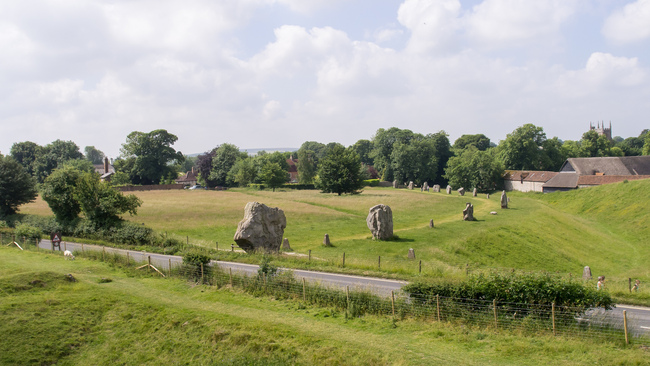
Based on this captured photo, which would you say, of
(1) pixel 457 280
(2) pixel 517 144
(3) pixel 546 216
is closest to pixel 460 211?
(3) pixel 546 216

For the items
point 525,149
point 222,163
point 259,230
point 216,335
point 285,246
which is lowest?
point 216,335

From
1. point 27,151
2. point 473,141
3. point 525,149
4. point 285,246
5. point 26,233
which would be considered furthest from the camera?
point 473,141

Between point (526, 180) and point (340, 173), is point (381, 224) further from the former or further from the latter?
point (526, 180)

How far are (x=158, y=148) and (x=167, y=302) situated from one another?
10515 centimetres

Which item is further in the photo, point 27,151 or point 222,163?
point 27,151

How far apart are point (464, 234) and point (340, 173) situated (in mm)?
43989

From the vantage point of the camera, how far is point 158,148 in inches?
4628

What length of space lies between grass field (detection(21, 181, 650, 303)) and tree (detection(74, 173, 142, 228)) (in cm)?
423

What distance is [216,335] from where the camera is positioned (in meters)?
17.3

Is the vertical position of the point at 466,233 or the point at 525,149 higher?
the point at 525,149

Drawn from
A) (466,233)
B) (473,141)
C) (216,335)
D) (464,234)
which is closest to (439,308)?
(216,335)

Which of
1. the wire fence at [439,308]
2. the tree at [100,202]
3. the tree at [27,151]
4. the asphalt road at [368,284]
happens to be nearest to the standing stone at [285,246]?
the asphalt road at [368,284]

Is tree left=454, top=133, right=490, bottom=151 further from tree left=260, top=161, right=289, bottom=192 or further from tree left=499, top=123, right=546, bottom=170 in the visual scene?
tree left=260, top=161, right=289, bottom=192

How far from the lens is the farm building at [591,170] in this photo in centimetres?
7956
